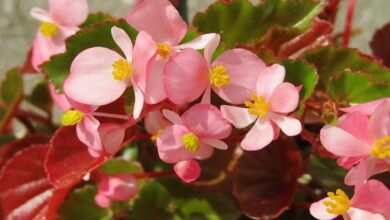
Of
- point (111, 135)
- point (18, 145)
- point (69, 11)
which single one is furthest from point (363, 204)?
point (18, 145)

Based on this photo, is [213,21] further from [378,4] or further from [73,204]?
[378,4]

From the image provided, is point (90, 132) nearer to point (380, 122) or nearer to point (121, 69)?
point (121, 69)

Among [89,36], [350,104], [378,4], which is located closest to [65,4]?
[89,36]

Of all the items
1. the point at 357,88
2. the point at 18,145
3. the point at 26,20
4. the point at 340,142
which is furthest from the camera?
the point at 26,20

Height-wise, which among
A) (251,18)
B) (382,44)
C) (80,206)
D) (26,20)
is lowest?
(26,20)

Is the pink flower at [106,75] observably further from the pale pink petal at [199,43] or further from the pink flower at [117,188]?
the pink flower at [117,188]
